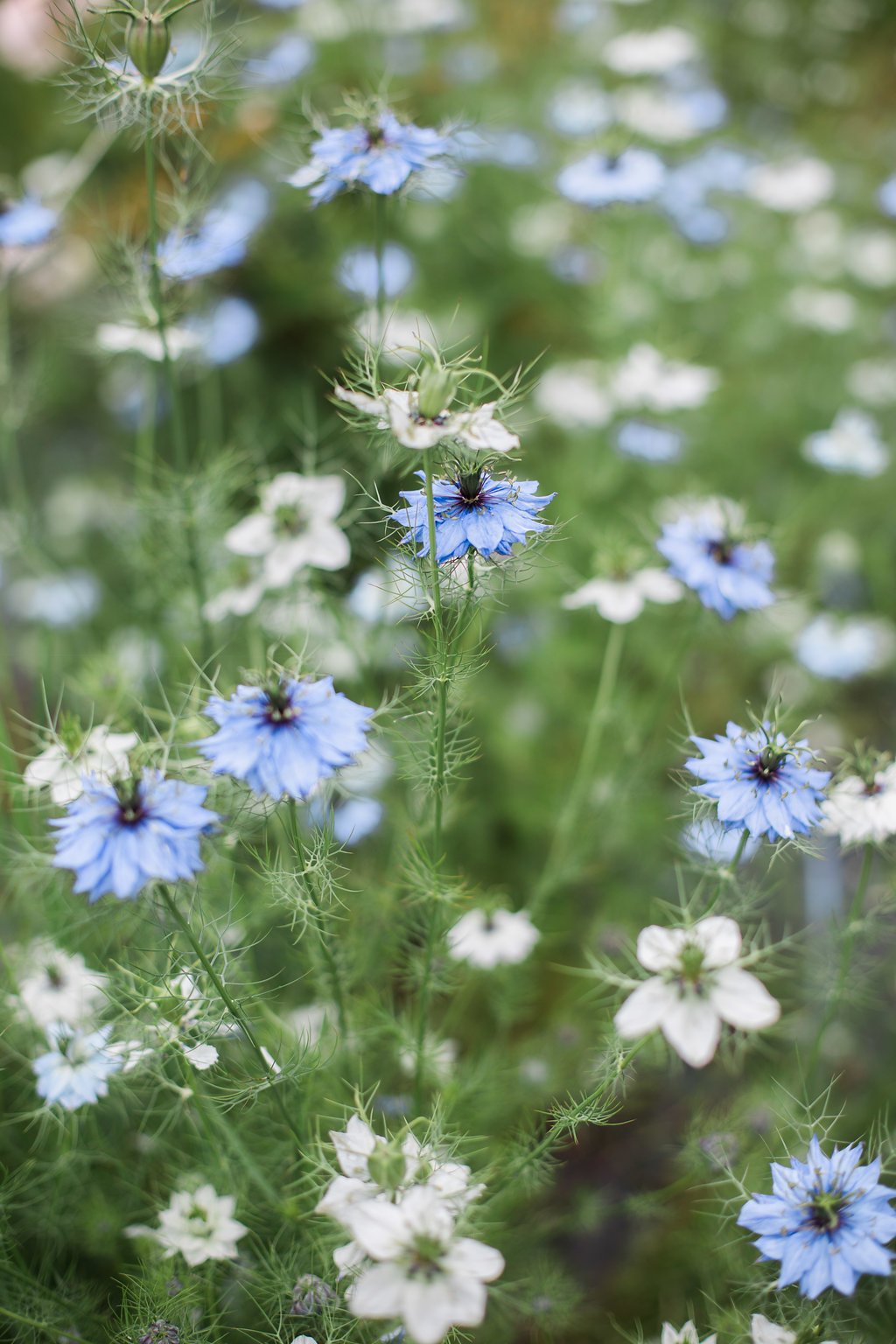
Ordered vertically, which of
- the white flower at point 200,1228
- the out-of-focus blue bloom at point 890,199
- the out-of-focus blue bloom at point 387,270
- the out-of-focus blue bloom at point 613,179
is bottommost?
the white flower at point 200,1228

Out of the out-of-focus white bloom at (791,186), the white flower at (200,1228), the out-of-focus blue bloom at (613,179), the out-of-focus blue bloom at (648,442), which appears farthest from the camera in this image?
the out-of-focus white bloom at (791,186)

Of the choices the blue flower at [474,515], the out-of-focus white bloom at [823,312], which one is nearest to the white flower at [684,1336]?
the blue flower at [474,515]

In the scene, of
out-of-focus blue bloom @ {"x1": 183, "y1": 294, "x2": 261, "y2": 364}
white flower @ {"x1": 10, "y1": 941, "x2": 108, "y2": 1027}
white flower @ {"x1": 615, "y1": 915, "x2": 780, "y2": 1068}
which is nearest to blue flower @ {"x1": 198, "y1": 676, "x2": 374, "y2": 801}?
white flower @ {"x1": 615, "y1": 915, "x2": 780, "y2": 1068}

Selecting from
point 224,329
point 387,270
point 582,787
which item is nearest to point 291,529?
point 582,787

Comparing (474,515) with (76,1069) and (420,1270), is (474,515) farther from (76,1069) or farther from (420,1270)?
(76,1069)

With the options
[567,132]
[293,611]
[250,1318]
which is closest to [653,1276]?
[250,1318]

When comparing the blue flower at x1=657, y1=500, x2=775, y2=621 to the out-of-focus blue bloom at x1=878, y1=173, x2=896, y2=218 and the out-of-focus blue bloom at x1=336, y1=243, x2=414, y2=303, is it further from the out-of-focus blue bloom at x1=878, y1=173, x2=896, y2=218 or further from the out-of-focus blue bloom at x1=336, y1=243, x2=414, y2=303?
the out-of-focus blue bloom at x1=878, y1=173, x2=896, y2=218

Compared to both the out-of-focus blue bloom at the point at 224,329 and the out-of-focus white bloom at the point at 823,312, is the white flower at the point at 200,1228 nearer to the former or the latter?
the out-of-focus blue bloom at the point at 224,329
